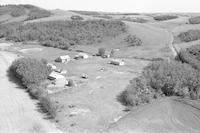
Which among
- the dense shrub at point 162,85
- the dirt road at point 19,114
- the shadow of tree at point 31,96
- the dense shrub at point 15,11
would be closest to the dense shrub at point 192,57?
the dense shrub at point 162,85

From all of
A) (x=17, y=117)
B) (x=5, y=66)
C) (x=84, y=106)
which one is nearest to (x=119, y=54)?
(x=5, y=66)

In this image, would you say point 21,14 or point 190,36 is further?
point 21,14

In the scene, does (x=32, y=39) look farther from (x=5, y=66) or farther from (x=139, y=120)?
(x=139, y=120)

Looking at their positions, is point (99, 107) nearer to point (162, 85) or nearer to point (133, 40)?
point (162, 85)

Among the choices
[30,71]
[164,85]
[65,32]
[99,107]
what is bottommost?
[99,107]

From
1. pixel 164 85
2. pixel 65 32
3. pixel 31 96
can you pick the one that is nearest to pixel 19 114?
pixel 31 96

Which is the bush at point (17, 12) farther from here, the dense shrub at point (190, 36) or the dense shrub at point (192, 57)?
the dense shrub at point (192, 57)
